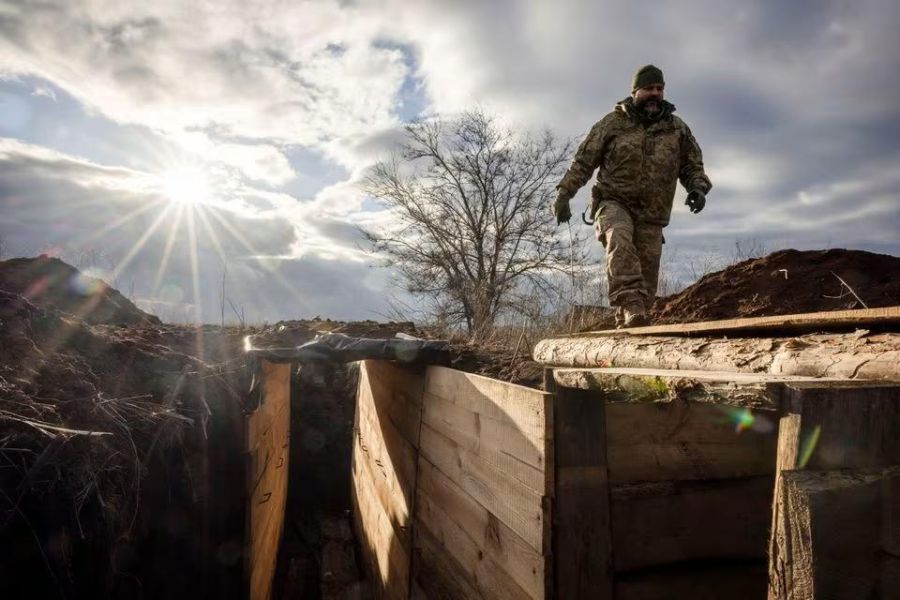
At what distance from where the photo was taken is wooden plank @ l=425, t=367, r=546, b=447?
1.67m

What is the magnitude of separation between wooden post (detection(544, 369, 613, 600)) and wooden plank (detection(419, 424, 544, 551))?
2.9 inches

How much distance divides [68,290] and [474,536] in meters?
6.12

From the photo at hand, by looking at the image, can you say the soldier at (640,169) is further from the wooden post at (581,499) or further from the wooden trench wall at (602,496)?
the wooden post at (581,499)

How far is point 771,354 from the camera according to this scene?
4.93 ft

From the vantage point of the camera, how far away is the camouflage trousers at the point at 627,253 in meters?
4.10

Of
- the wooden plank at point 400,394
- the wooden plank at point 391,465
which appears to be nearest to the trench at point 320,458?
the wooden plank at point 391,465

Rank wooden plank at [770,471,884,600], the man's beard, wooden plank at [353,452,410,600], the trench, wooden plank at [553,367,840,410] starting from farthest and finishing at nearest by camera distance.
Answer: the trench < the man's beard < wooden plank at [353,452,410,600] < wooden plank at [553,367,840,410] < wooden plank at [770,471,884,600]

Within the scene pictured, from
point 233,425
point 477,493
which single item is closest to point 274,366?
point 233,425

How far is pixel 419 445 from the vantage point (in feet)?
10.4

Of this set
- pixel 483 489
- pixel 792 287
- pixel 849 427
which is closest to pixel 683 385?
pixel 849 427

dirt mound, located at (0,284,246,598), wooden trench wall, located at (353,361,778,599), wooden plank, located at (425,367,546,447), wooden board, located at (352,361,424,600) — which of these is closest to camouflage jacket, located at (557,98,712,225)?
wooden board, located at (352,361,424,600)

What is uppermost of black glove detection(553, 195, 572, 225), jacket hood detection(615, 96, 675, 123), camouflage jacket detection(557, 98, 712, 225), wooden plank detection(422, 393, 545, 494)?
jacket hood detection(615, 96, 675, 123)

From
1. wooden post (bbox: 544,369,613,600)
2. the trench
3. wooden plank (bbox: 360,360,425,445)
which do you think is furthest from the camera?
the trench

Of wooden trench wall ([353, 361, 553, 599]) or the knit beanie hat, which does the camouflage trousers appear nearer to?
the knit beanie hat
